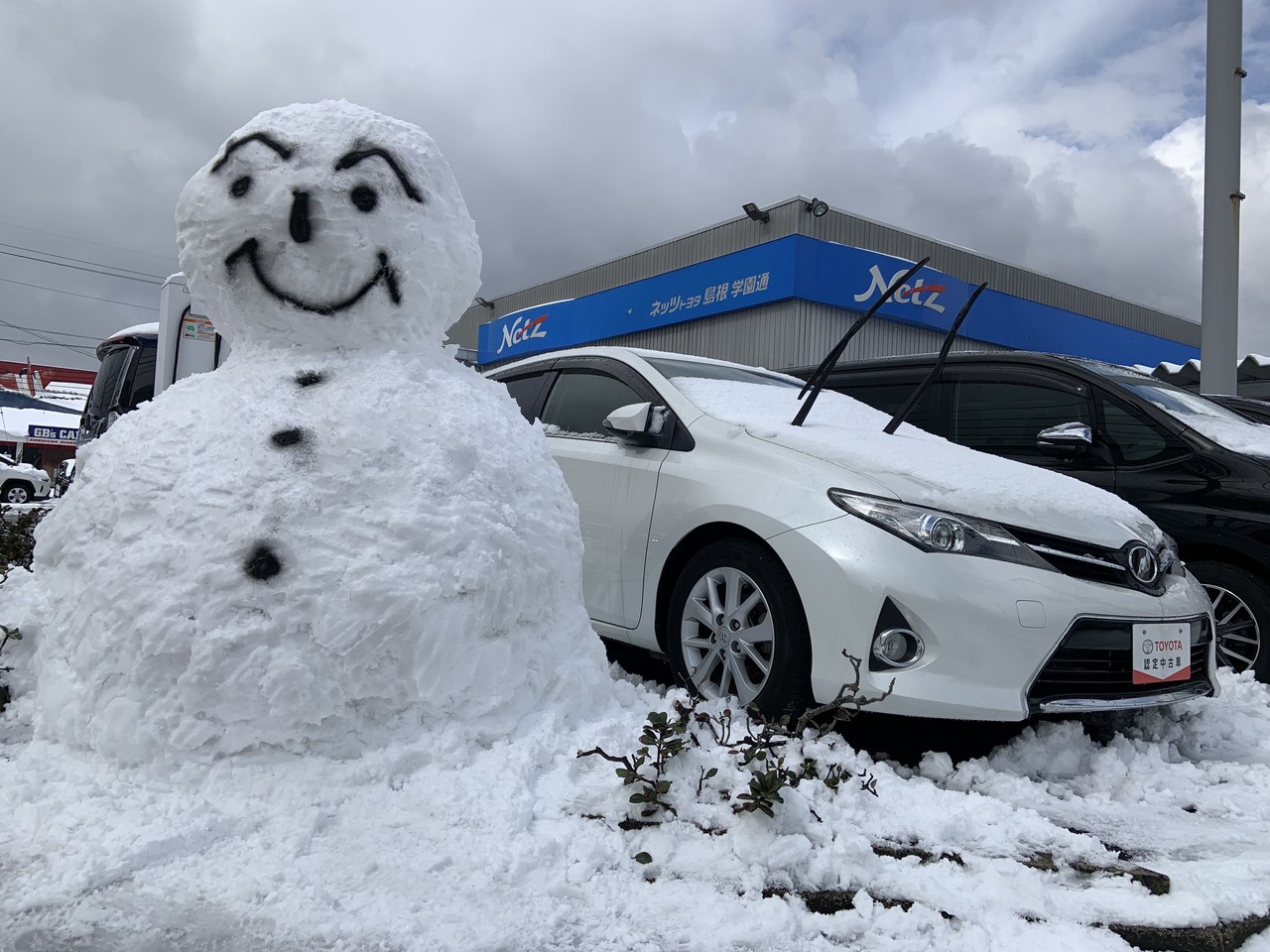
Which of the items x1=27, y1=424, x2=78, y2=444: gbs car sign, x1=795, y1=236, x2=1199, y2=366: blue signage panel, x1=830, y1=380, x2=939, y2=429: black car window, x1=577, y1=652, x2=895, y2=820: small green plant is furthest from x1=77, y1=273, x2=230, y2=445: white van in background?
x1=27, y1=424, x2=78, y2=444: gbs car sign

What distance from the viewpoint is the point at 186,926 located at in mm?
1632

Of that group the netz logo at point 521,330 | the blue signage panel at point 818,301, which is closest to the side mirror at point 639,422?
the blue signage panel at point 818,301

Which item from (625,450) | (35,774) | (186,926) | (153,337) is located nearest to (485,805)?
(186,926)

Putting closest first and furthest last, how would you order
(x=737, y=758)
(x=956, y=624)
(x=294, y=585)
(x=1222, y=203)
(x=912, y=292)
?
(x=294, y=585) < (x=737, y=758) < (x=956, y=624) < (x=1222, y=203) < (x=912, y=292)

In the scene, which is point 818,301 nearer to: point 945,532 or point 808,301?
point 808,301

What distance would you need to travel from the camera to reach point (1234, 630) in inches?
156

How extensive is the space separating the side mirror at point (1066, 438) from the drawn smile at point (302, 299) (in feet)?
10.6

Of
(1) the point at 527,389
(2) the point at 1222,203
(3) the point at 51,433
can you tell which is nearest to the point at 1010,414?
(1) the point at 527,389

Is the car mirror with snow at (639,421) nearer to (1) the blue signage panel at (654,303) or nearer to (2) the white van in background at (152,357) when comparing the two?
(2) the white van in background at (152,357)

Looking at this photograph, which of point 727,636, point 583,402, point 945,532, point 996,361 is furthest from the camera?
point 996,361

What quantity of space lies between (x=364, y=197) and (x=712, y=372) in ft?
7.04

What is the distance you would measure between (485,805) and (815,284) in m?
15.1

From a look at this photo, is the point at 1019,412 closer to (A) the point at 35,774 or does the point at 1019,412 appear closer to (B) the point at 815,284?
(A) the point at 35,774

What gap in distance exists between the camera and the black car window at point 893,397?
5.29 meters
